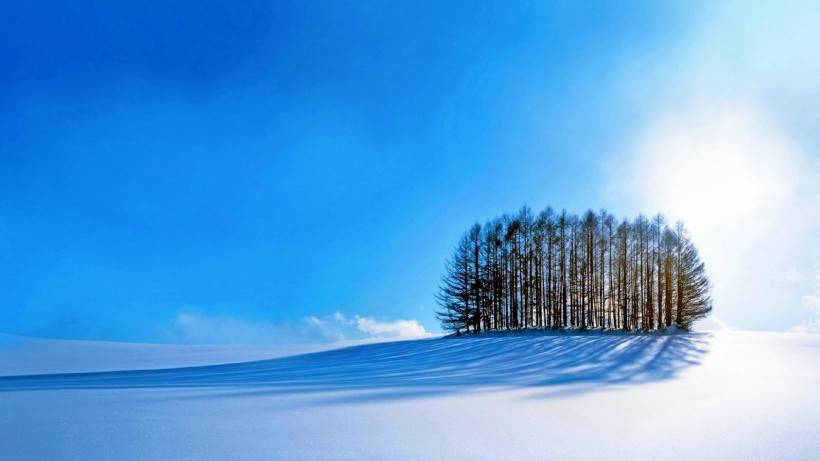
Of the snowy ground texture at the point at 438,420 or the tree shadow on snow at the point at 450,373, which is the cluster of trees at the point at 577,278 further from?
the snowy ground texture at the point at 438,420

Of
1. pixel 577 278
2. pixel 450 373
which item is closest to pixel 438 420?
pixel 450 373

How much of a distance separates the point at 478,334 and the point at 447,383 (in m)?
17.2

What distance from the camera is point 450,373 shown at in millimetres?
7562

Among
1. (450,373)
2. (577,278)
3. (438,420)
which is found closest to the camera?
(438,420)

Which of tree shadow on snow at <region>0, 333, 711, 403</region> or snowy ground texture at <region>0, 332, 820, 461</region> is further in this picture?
tree shadow on snow at <region>0, 333, 711, 403</region>

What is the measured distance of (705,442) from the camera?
311 cm

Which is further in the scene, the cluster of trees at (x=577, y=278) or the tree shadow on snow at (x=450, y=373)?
the cluster of trees at (x=577, y=278)

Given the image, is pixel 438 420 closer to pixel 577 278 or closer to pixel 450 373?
pixel 450 373

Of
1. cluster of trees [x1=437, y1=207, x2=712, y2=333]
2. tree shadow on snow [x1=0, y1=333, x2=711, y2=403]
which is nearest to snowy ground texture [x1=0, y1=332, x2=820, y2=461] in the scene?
tree shadow on snow [x1=0, y1=333, x2=711, y2=403]

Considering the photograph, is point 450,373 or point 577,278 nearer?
point 450,373

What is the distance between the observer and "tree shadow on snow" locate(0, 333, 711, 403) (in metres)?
5.51

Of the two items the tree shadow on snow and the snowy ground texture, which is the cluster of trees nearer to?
the tree shadow on snow

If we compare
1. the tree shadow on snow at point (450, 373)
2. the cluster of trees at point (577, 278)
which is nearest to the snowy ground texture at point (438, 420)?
the tree shadow on snow at point (450, 373)

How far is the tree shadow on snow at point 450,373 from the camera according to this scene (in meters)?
5.51
